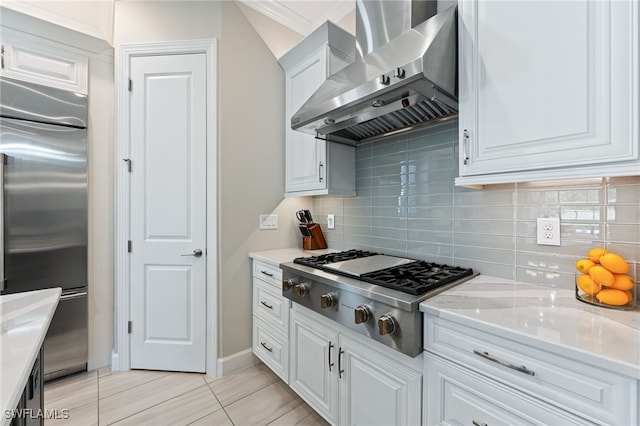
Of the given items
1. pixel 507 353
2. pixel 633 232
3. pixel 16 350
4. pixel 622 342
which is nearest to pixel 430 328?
pixel 507 353

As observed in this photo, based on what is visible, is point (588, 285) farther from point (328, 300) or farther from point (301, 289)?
point (301, 289)

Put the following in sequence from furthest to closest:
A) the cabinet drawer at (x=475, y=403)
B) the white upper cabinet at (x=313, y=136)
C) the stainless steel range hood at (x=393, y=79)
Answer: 1. the white upper cabinet at (x=313, y=136)
2. the stainless steel range hood at (x=393, y=79)
3. the cabinet drawer at (x=475, y=403)

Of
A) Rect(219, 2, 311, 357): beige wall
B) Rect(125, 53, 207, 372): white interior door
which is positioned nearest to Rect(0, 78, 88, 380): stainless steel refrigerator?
Rect(125, 53, 207, 372): white interior door

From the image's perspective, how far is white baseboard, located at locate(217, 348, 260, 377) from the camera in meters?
2.15

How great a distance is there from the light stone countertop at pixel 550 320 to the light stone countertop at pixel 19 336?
3.75 ft

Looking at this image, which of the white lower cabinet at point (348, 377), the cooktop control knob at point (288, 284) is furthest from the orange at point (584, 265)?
the cooktop control knob at point (288, 284)

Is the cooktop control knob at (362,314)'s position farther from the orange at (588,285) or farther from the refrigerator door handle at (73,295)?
the refrigerator door handle at (73,295)

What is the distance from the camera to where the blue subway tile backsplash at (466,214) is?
116cm

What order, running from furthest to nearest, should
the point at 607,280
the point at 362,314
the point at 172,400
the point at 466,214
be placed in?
the point at 172,400
the point at 466,214
the point at 362,314
the point at 607,280

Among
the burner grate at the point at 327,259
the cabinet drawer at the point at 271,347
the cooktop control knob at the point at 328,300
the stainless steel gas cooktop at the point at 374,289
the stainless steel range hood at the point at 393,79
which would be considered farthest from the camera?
the cabinet drawer at the point at 271,347

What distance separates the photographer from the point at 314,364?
162 cm

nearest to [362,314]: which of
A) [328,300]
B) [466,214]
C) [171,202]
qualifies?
[328,300]

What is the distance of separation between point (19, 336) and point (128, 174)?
164 cm

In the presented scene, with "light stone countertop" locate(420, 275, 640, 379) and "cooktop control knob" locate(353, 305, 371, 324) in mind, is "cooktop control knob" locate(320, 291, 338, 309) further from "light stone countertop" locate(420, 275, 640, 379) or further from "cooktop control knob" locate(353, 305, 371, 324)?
"light stone countertop" locate(420, 275, 640, 379)
